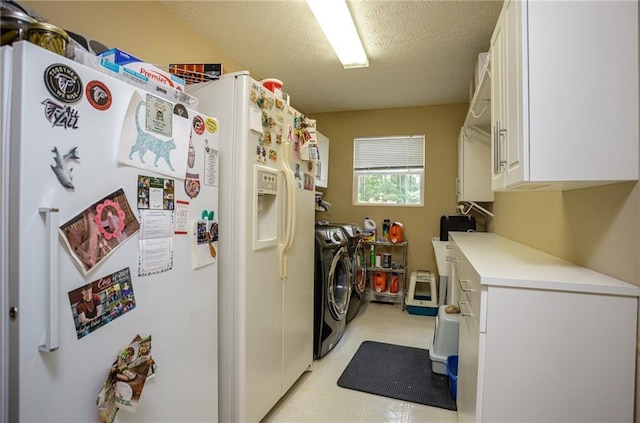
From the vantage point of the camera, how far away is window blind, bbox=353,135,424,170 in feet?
13.3

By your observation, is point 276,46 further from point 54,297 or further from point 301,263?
point 54,297

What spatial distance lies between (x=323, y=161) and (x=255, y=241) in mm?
2584

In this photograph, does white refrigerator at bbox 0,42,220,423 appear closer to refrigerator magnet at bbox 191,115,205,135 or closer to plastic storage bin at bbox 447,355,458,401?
refrigerator magnet at bbox 191,115,205,135

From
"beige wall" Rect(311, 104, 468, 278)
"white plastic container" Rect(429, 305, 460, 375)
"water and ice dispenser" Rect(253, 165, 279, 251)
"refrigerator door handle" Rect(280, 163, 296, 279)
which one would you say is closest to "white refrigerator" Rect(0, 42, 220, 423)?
"water and ice dispenser" Rect(253, 165, 279, 251)

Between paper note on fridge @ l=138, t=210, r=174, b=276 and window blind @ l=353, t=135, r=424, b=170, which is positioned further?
window blind @ l=353, t=135, r=424, b=170

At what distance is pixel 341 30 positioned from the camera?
2207mm

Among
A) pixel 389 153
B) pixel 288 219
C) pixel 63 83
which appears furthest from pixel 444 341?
pixel 389 153

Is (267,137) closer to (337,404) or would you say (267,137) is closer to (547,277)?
(547,277)

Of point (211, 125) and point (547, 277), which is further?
point (211, 125)

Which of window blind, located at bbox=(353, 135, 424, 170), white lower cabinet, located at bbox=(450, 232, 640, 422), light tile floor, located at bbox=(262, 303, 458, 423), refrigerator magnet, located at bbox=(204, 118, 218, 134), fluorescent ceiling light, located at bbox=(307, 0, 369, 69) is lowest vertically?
light tile floor, located at bbox=(262, 303, 458, 423)

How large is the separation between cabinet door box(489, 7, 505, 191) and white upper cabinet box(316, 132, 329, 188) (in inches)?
91.6

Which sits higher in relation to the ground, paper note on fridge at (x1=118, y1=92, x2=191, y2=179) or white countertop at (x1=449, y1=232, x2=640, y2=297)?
paper note on fridge at (x1=118, y1=92, x2=191, y2=179)

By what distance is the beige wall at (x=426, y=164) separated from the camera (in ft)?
12.8

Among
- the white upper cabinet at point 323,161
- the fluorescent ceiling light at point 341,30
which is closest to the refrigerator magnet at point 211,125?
the fluorescent ceiling light at point 341,30
